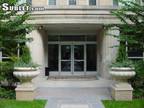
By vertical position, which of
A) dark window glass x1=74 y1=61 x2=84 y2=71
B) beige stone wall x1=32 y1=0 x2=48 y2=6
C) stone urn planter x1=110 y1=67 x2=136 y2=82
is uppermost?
beige stone wall x1=32 y1=0 x2=48 y2=6

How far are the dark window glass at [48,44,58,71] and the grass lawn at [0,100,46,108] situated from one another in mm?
13339

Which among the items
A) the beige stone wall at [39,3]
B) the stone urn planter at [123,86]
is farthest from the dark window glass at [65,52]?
the stone urn planter at [123,86]

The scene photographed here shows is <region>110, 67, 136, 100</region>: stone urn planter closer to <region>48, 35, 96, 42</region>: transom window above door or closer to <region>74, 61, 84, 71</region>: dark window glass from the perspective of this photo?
<region>74, 61, 84, 71</region>: dark window glass

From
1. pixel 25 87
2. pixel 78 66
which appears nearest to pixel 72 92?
pixel 25 87

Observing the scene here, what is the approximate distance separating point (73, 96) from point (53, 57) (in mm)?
12143

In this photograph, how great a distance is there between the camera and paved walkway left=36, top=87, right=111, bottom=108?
15152mm

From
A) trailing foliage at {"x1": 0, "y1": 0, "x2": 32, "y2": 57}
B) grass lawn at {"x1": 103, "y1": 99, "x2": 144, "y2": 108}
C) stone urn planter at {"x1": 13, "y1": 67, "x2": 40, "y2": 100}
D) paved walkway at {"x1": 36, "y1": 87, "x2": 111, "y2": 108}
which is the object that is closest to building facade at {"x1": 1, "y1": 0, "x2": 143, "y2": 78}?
paved walkway at {"x1": 36, "y1": 87, "x2": 111, "y2": 108}

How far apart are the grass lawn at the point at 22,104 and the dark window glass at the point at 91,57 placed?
13720 mm

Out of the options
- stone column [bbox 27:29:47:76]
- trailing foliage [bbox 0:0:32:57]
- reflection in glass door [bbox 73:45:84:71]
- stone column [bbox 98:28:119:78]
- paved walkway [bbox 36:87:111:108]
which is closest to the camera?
trailing foliage [bbox 0:0:32:57]

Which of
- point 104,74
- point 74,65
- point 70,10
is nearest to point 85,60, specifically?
point 74,65

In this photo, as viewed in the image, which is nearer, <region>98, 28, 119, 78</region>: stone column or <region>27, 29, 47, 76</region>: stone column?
<region>27, 29, 47, 76</region>: stone column

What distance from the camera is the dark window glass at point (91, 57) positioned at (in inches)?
1147

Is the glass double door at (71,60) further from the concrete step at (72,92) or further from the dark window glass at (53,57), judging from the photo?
the concrete step at (72,92)

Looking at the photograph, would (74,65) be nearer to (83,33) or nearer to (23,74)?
(83,33)
